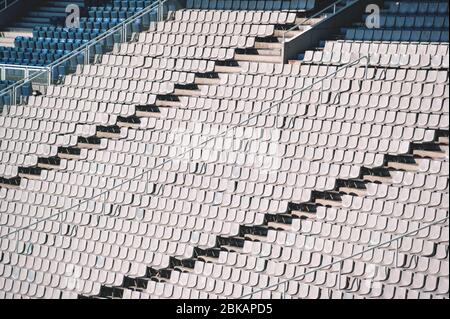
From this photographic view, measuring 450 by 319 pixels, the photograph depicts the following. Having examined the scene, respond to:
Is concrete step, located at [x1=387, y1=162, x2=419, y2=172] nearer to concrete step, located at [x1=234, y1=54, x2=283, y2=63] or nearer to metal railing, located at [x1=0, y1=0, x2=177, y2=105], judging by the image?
concrete step, located at [x1=234, y1=54, x2=283, y2=63]

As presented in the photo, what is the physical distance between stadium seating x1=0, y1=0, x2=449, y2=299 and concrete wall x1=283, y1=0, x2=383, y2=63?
0.54 feet

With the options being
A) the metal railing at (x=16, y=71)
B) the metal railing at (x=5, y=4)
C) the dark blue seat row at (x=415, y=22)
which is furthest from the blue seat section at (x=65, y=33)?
the dark blue seat row at (x=415, y=22)

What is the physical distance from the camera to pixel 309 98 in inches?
597

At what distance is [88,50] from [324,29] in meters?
3.87

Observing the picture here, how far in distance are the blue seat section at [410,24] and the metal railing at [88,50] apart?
349 centimetres

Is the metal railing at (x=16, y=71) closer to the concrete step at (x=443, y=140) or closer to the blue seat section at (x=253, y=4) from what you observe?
the blue seat section at (x=253, y=4)

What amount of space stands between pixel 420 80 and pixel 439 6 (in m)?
1.80

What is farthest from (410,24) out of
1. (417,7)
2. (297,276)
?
(297,276)

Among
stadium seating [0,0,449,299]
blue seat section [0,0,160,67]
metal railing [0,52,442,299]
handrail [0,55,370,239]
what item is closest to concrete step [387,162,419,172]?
stadium seating [0,0,449,299]

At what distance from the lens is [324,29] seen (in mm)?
16469

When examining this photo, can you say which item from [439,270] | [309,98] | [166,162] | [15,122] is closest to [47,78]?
[15,122]

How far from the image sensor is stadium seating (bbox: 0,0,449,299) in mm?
13469

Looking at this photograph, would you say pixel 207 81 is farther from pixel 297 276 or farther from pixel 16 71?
pixel 297 276

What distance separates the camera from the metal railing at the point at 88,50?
719 inches
